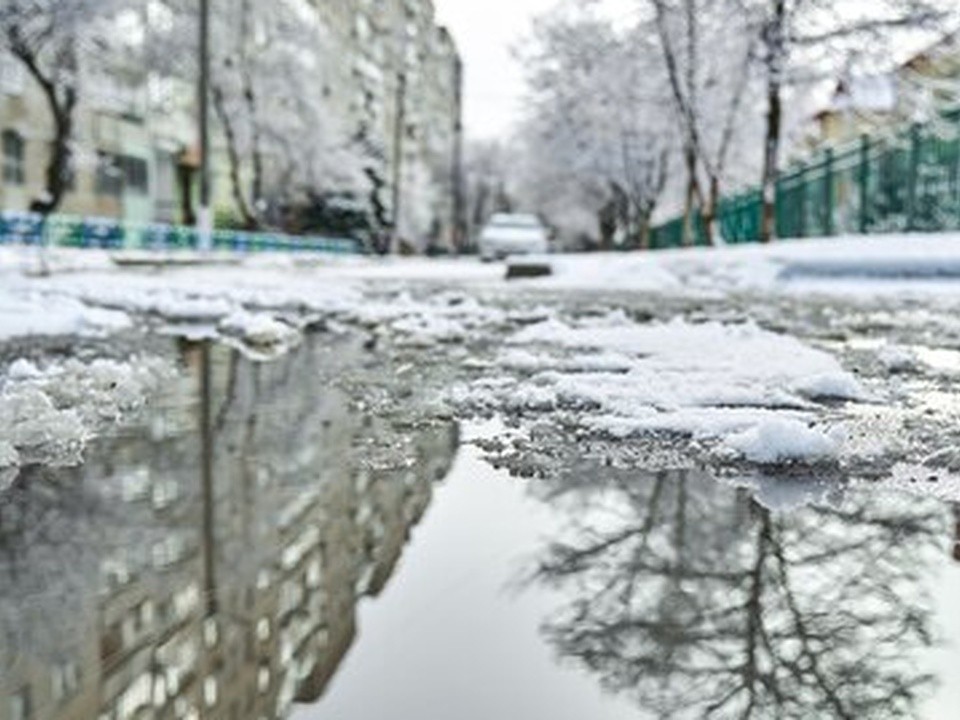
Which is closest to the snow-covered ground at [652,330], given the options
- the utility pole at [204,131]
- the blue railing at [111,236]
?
the blue railing at [111,236]

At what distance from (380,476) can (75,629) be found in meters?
1.12

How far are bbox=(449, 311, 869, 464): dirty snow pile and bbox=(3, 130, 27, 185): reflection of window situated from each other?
2890 cm

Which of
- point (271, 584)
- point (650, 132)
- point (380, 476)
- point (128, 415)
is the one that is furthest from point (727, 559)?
point (650, 132)

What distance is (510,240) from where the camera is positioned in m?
33.0

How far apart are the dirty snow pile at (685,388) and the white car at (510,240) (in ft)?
88.1

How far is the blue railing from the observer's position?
75.0ft

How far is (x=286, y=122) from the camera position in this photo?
4119cm

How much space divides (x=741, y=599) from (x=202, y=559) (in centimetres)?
91

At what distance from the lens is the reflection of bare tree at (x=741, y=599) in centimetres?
146

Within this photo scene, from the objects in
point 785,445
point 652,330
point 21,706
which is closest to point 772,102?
point 652,330

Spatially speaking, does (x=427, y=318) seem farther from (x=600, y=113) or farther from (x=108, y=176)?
(x=108, y=176)

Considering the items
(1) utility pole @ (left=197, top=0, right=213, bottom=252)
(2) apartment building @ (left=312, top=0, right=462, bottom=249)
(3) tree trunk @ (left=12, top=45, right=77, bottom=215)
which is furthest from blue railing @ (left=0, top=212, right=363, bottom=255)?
(2) apartment building @ (left=312, top=0, right=462, bottom=249)

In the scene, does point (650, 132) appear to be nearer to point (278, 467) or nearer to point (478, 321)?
point (478, 321)

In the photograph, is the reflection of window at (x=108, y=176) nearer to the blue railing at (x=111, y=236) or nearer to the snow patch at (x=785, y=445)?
the blue railing at (x=111, y=236)
